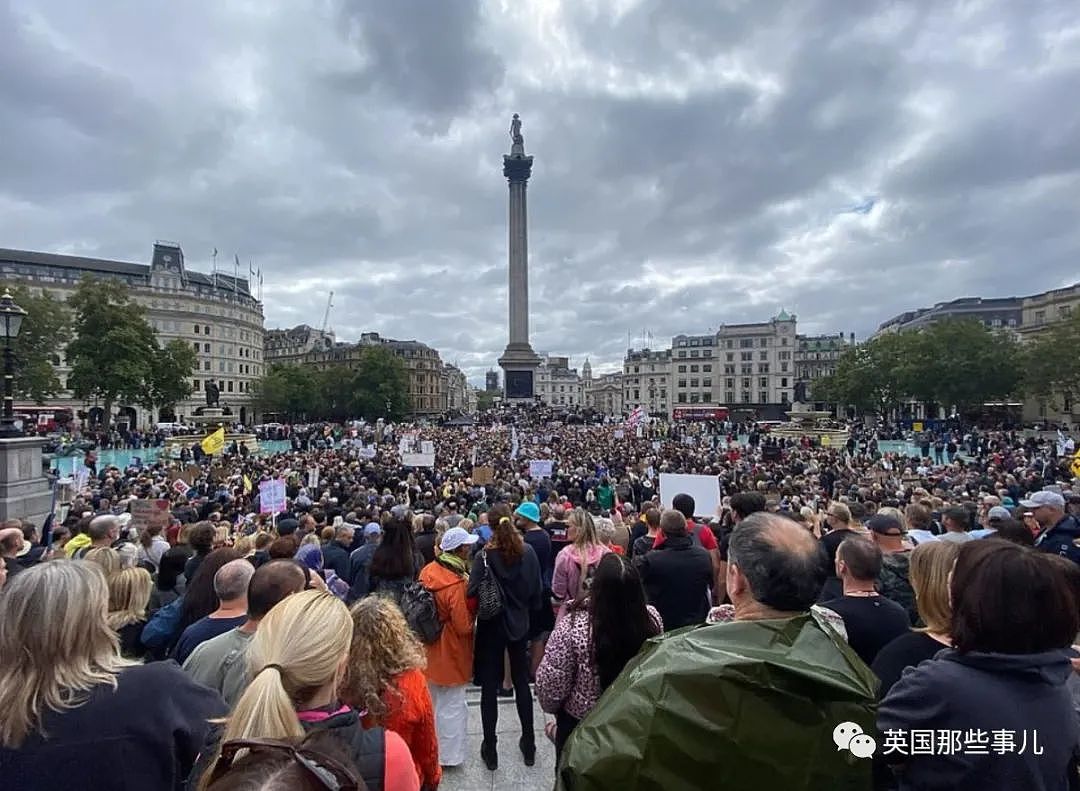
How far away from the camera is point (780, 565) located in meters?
2.34

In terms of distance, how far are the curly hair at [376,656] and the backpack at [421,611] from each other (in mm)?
1776

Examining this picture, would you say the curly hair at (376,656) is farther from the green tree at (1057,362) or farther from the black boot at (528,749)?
the green tree at (1057,362)

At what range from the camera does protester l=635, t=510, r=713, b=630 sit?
5.40 metres

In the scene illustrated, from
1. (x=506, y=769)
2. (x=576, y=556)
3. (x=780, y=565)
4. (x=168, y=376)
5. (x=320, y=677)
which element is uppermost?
(x=168, y=376)

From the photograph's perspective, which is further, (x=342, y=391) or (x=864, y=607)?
(x=342, y=391)

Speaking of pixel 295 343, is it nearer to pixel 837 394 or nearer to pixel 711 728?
pixel 837 394

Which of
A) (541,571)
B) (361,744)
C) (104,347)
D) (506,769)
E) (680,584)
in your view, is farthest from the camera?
(104,347)

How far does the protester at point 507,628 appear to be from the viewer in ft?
17.4

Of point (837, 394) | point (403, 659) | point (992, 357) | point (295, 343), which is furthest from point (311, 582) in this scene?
point (295, 343)

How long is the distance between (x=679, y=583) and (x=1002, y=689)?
3304mm

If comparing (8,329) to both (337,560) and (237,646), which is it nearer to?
(337,560)

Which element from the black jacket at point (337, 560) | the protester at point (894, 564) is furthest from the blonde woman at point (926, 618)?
the black jacket at point (337, 560)

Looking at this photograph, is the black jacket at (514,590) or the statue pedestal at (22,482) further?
the statue pedestal at (22,482)

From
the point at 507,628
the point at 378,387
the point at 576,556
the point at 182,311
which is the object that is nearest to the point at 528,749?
the point at 507,628
